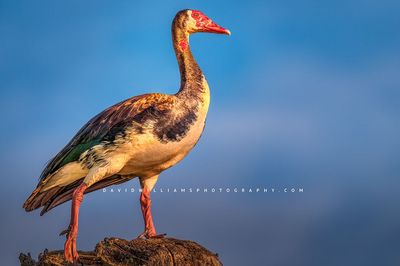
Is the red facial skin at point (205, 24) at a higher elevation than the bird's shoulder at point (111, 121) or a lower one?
higher

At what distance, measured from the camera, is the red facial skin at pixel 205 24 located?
12086mm

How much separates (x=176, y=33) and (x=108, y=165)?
104 inches

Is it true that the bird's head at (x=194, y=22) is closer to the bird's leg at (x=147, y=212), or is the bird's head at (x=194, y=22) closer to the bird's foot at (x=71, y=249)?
the bird's leg at (x=147, y=212)

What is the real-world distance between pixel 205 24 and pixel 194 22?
0.20m

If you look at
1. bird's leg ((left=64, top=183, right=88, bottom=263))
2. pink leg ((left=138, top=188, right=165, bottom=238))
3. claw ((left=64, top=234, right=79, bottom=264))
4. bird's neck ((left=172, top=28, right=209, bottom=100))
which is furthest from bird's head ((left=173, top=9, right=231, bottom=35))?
claw ((left=64, top=234, right=79, bottom=264))

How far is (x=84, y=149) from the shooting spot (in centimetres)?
1105

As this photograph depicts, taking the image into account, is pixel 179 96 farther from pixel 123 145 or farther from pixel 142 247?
pixel 142 247

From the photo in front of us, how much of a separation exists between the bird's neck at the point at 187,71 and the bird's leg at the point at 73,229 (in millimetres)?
2189

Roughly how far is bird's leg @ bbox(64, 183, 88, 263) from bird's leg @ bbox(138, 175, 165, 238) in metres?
1.31

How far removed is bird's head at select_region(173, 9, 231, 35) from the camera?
39.4 feet

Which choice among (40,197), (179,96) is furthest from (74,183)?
(179,96)

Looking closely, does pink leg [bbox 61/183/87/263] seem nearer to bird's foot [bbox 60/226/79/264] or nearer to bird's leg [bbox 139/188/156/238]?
bird's foot [bbox 60/226/79/264]

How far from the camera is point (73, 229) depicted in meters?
10.5

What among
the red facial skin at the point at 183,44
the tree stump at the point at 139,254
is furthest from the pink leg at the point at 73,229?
the red facial skin at the point at 183,44
